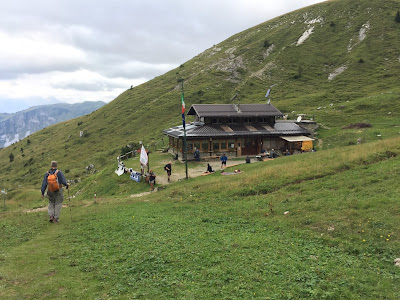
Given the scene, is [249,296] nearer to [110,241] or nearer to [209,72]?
[110,241]

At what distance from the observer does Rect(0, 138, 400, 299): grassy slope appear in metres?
7.52

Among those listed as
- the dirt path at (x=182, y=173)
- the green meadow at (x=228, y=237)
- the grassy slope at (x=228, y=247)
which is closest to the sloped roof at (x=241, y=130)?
the green meadow at (x=228, y=237)

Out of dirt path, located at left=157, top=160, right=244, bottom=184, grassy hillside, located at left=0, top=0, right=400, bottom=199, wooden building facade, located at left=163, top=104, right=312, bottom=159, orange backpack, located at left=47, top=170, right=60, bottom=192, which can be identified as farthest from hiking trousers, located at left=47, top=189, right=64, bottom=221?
grassy hillside, located at left=0, top=0, right=400, bottom=199

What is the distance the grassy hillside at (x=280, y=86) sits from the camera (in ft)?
193

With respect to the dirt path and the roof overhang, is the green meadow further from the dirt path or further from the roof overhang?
the roof overhang

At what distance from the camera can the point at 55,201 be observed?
14.8 metres

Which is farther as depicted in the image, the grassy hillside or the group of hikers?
the grassy hillside

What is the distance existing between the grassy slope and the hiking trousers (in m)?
0.72

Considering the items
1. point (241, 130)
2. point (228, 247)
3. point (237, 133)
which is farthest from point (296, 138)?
point (228, 247)

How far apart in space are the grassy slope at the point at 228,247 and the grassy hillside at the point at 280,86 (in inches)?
1215

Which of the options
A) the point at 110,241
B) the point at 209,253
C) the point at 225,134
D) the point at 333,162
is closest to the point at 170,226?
the point at 110,241

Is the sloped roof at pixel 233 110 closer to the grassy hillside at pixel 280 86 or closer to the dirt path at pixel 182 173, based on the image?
the grassy hillside at pixel 280 86

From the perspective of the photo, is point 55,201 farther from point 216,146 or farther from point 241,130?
point 241,130

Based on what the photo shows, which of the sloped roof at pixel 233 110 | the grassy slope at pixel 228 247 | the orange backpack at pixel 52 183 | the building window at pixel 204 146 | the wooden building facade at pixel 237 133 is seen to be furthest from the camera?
the sloped roof at pixel 233 110
